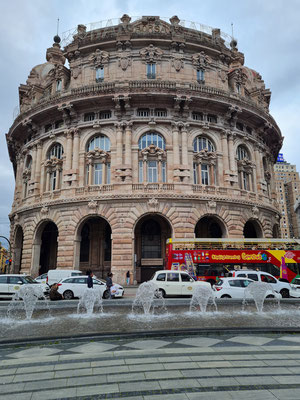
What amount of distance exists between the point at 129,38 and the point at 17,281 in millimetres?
26584

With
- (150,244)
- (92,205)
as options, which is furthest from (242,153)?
(92,205)

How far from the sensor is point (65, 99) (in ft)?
99.8

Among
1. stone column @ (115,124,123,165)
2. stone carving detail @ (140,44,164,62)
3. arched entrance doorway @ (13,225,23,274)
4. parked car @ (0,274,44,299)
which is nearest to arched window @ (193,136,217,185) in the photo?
stone column @ (115,124,123,165)

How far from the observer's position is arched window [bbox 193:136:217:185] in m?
30.0

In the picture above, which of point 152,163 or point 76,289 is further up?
point 152,163

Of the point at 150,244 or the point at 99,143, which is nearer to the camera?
the point at 150,244

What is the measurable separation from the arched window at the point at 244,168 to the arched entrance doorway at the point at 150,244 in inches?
386

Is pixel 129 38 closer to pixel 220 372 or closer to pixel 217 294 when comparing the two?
pixel 217 294

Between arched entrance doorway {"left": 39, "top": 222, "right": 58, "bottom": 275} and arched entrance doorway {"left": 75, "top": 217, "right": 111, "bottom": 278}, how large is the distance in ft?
14.0

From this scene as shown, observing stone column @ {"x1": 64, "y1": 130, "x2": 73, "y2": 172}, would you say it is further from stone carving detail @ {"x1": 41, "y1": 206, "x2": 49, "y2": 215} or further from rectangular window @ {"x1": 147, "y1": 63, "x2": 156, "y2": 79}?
rectangular window @ {"x1": 147, "y1": 63, "x2": 156, "y2": 79}

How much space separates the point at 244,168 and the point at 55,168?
20.3 meters

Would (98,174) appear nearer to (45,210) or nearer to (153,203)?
(45,210)

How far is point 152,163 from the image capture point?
2945 centimetres

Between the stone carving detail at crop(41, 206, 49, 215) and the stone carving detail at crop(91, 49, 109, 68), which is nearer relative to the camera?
the stone carving detail at crop(41, 206, 49, 215)
